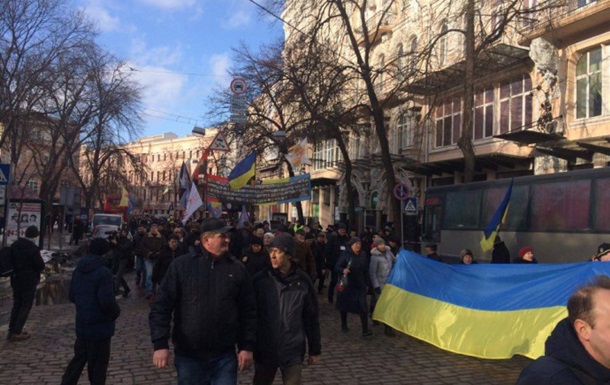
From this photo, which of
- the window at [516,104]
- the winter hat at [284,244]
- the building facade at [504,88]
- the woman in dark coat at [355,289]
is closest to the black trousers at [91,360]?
the winter hat at [284,244]

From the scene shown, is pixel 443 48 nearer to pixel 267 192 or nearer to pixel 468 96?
pixel 468 96

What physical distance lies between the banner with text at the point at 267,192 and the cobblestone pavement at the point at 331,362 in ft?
23.3

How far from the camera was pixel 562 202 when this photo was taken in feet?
45.0

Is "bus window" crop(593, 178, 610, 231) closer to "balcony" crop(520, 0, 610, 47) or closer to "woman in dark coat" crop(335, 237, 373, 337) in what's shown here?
"woman in dark coat" crop(335, 237, 373, 337)

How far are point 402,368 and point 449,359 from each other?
888 mm

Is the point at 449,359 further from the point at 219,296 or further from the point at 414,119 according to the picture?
the point at 414,119

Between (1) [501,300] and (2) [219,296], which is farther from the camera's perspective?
(1) [501,300]

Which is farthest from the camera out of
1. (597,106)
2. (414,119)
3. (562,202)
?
(414,119)

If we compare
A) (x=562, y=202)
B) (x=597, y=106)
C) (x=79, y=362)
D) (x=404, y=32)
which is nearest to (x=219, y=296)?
(x=79, y=362)

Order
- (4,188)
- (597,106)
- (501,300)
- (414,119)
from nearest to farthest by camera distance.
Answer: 1. (501,300)
2. (4,188)
3. (597,106)
4. (414,119)

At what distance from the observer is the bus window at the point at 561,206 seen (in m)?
13.1

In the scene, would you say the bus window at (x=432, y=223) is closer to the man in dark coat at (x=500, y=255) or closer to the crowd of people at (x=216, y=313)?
the man in dark coat at (x=500, y=255)

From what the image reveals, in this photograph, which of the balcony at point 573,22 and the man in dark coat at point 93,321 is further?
the balcony at point 573,22

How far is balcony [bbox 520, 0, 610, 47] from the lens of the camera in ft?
61.0
